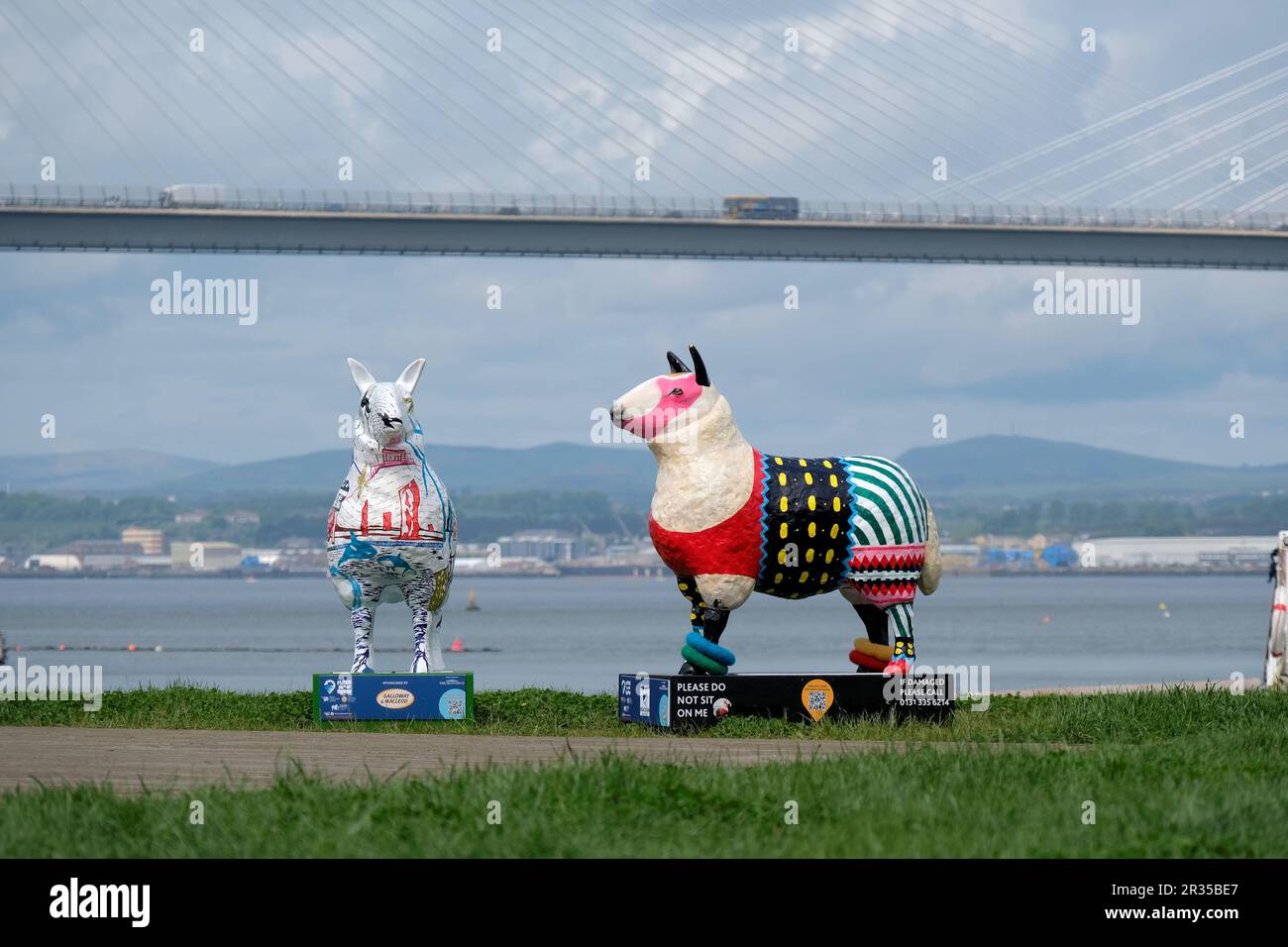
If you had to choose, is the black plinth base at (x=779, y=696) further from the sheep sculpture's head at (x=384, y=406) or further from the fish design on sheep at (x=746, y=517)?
the sheep sculpture's head at (x=384, y=406)

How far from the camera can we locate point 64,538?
353ft

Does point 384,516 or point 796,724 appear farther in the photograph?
point 384,516

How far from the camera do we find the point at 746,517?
1046 cm

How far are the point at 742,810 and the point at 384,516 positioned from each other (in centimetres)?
497

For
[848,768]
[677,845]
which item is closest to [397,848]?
[677,845]

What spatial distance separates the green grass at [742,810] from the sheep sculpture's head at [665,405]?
2719mm

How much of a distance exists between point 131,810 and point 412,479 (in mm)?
4893

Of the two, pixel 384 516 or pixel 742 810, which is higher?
pixel 384 516

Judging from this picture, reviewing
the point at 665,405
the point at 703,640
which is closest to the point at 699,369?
the point at 665,405

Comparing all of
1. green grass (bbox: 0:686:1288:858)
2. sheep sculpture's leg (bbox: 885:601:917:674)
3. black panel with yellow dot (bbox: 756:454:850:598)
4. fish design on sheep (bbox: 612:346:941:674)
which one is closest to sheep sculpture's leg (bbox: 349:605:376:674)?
fish design on sheep (bbox: 612:346:941:674)

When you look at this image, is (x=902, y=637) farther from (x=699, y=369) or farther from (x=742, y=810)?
(x=742, y=810)

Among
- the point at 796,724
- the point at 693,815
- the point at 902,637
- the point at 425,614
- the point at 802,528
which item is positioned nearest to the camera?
the point at 693,815

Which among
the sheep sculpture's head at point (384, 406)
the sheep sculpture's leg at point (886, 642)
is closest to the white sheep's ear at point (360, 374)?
the sheep sculpture's head at point (384, 406)
